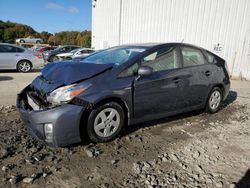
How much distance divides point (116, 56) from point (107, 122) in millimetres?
1264

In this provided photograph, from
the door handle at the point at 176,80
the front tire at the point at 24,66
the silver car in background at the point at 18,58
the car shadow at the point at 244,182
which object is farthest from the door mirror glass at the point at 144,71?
the front tire at the point at 24,66

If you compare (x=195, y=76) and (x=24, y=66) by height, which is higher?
(x=195, y=76)

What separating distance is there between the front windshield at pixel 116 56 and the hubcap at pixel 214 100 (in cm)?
201

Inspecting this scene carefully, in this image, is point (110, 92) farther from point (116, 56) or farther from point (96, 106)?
point (116, 56)

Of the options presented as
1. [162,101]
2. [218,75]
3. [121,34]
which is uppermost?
[121,34]

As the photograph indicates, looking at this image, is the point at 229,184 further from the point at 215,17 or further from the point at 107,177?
the point at 215,17

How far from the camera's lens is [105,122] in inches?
148

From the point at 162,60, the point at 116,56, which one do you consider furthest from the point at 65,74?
the point at 162,60

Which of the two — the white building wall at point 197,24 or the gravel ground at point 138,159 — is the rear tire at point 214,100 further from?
the white building wall at point 197,24

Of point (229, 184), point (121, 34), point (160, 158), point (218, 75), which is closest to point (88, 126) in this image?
point (160, 158)

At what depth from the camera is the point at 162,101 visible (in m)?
4.37

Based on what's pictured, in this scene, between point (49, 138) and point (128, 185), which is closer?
point (128, 185)

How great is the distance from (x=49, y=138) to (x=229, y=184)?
2.26m

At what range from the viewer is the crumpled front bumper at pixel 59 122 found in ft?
11.0
